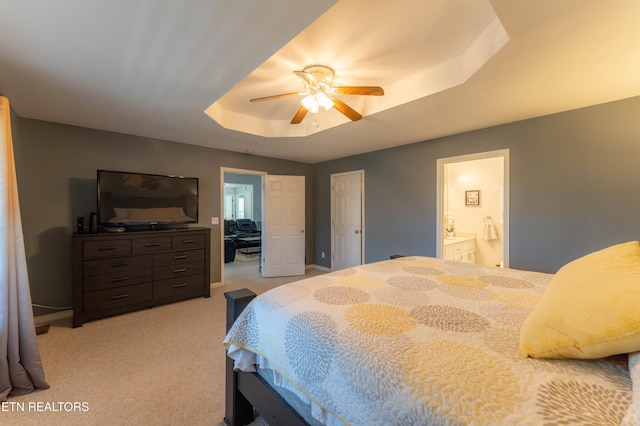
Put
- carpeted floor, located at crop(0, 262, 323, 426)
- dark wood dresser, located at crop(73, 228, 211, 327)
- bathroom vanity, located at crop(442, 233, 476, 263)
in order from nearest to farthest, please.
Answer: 1. carpeted floor, located at crop(0, 262, 323, 426)
2. dark wood dresser, located at crop(73, 228, 211, 327)
3. bathroom vanity, located at crop(442, 233, 476, 263)

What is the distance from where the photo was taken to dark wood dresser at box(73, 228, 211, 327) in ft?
9.46

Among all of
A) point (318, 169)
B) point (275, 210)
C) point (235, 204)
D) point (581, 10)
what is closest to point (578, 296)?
point (581, 10)

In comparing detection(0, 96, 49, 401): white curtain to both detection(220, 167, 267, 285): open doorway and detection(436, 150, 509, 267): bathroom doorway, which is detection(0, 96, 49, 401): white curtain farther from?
detection(436, 150, 509, 267): bathroom doorway

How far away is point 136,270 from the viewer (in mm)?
3199

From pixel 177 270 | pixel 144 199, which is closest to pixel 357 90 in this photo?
pixel 144 199

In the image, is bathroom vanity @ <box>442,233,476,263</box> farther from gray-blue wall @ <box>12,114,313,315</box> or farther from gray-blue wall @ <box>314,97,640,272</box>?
gray-blue wall @ <box>12,114,313,315</box>

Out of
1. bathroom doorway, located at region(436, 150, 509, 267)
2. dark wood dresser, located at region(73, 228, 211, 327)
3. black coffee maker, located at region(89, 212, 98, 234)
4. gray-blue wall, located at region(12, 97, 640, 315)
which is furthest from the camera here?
bathroom doorway, located at region(436, 150, 509, 267)

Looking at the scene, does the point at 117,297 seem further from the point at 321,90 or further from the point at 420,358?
the point at 420,358

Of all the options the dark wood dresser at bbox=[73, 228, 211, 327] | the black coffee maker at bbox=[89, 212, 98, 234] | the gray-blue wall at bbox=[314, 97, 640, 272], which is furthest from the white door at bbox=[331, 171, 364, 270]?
the black coffee maker at bbox=[89, 212, 98, 234]

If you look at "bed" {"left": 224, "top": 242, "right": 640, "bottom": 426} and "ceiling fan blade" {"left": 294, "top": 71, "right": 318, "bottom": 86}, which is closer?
"bed" {"left": 224, "top": 242, "right": 640, "bottom": 426}

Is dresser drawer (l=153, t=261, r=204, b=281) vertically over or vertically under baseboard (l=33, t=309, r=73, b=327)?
over

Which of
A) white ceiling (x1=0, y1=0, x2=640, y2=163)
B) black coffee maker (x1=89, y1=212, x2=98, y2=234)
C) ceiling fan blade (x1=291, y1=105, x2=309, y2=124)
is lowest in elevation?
black coffee maker (x1=89, y1=212, x2=98, y2=234)

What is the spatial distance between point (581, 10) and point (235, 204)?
34.9 feet

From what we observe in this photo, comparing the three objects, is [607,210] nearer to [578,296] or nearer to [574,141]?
[574,141]
